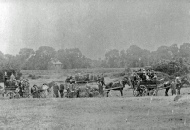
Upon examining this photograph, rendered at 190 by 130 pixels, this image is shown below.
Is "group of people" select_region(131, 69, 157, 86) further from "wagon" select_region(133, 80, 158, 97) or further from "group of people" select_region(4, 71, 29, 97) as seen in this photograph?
"group of people" select_region(4, 71, 29, 97)

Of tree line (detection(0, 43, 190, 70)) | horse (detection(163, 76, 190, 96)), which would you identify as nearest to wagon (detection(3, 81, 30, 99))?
horse (detection(163, 76, 190, 96))

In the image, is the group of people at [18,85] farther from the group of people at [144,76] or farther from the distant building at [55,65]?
the distant building at [55,65]

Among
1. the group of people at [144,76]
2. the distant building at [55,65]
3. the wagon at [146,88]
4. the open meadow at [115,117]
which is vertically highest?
the distant building at [55,65]

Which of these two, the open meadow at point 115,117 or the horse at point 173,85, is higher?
the horse at point 173,85

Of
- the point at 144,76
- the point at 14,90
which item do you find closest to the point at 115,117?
the point at 144,76

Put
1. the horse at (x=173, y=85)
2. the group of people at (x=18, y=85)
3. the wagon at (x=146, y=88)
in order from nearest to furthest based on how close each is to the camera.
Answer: the horse at (x=173, y=85)
the wagon at (x=146, y=88)
the group of people at (x=18, y=85)

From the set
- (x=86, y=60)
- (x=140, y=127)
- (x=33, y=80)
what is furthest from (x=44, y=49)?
(x=140, y=127)

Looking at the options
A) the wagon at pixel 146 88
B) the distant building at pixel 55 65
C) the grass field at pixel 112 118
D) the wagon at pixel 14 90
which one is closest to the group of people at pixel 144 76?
the wagon at pixel 146 88

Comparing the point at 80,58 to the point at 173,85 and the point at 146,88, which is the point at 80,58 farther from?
the point at 173,85

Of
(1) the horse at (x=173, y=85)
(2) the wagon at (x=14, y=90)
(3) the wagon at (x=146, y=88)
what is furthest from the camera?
(2) the wagon at (x=14, y=90)
